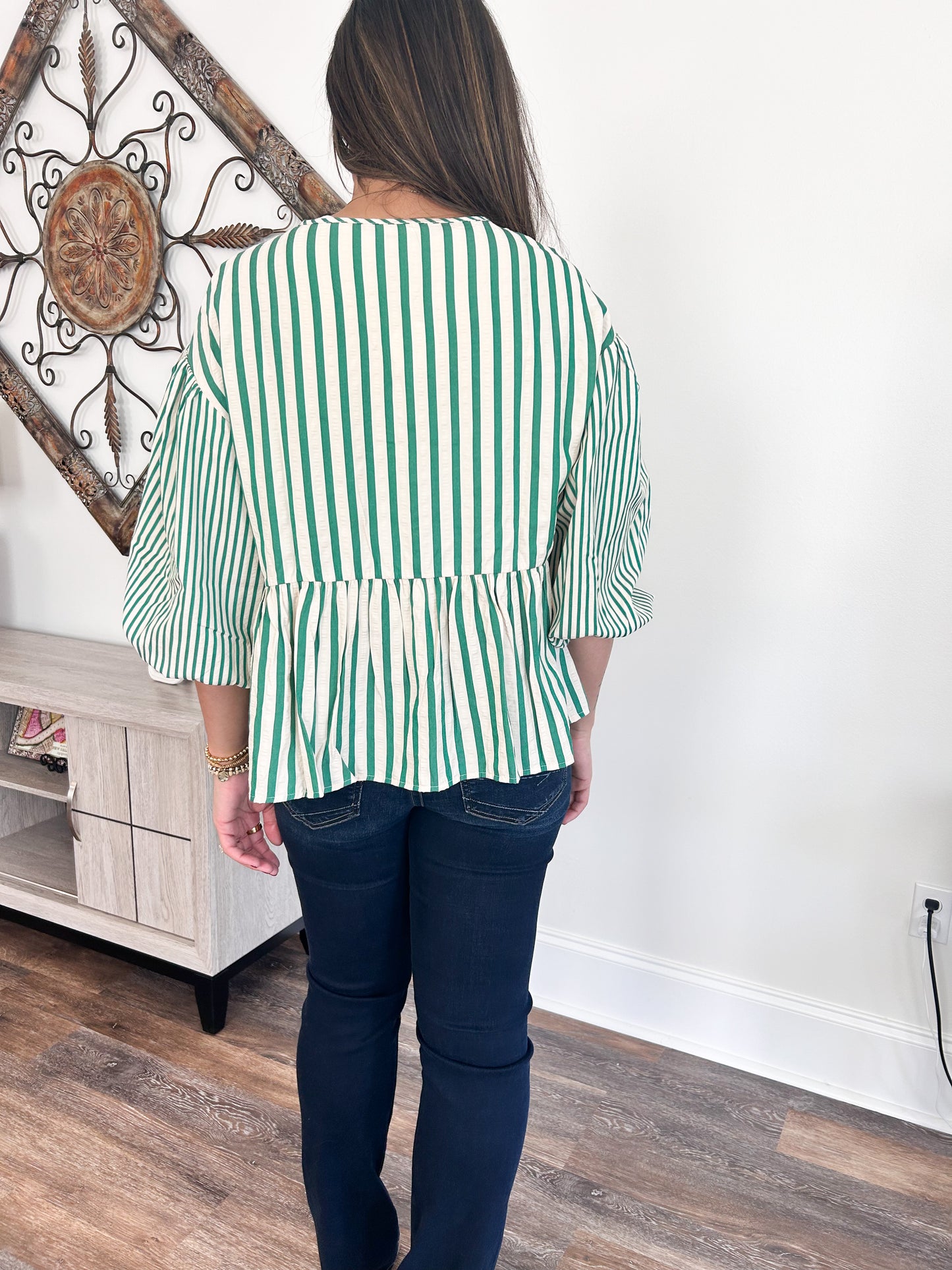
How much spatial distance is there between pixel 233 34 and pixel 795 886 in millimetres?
1825

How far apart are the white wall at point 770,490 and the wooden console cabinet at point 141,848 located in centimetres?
63

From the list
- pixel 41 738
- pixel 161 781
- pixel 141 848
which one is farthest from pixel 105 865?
pixel 41 738

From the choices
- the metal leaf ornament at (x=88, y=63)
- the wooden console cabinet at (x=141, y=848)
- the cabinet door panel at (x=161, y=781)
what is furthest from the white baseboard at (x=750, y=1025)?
the metal leaf ornament at (x=88, y=63)

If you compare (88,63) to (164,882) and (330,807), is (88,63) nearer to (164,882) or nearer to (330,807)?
(164,882)

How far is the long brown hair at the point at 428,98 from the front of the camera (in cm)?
80

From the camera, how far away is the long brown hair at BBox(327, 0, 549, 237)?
80cm

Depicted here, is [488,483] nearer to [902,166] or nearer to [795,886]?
[902,166]

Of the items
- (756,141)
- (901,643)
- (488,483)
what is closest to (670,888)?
(901,643)

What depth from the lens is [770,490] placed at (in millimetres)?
1498

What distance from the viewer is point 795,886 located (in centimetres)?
158

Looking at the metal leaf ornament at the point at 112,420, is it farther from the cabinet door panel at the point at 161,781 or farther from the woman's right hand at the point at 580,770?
the woman's right hand at the point at 580,770

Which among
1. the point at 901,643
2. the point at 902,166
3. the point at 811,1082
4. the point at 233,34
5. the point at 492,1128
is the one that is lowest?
the point at 811,1082

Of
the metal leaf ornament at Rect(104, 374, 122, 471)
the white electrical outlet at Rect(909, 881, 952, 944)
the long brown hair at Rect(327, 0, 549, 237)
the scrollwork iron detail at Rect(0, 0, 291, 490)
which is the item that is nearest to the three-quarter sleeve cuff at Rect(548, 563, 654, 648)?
the long brown hair at Rect(327, 0, 549, 237)

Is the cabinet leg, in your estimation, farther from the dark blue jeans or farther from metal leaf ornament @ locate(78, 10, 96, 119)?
metal leaf ornament @ locate(78, 10, 96, 119)
